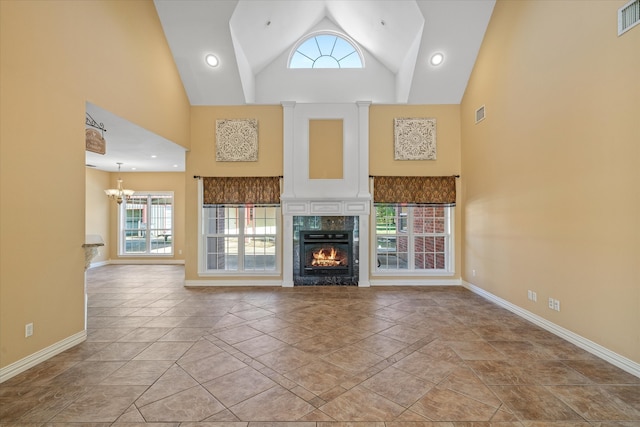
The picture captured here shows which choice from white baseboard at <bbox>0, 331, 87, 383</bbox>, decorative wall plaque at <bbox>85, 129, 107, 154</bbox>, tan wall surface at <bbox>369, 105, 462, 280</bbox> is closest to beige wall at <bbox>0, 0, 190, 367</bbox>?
white baseboard at <bbox>0, 331, 87, 383</bbox>

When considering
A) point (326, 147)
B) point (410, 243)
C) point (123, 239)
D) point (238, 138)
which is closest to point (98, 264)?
point (123, 239)

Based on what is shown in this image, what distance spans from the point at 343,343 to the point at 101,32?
4.63 meters

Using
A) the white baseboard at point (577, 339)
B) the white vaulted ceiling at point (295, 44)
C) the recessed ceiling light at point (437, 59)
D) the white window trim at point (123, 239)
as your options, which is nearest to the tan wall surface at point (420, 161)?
the white vaulted ceiling at point (295, 44)

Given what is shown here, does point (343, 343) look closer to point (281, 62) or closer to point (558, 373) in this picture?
point (558, 373)

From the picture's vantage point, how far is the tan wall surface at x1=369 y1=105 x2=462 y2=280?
18.9ft

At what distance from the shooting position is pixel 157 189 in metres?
8.59

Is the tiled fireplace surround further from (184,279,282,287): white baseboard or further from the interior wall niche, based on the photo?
(184,279,282,287): white baseboard

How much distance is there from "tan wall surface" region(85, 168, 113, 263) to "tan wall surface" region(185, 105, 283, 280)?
378 centimetres

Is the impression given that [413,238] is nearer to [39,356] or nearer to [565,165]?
[565,165]

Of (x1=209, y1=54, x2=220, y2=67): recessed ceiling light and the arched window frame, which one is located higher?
the arched window frame

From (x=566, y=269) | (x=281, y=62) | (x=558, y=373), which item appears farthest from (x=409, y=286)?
(x=281, y=62)

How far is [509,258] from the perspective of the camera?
4270 mm

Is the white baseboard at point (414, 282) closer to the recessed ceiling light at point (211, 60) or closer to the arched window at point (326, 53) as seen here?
the arched window at point (326, 53)

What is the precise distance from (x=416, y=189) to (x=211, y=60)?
4532mm
